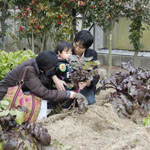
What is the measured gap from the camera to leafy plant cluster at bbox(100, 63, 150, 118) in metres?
3.09

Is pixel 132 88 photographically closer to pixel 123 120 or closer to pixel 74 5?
pixel 123 120

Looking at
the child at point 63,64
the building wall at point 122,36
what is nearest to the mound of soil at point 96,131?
the child at point 63,64

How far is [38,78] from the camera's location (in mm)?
2980

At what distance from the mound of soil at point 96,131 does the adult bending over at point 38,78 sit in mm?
241

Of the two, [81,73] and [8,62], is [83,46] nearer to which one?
[81,73]

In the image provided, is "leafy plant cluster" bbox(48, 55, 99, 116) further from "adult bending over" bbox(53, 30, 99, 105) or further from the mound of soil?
"adult bending over" bbox(53, 30, 99, 105)

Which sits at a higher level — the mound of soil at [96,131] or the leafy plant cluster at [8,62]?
the leafy plant cluster at [8,62]

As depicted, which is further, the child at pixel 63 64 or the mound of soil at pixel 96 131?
the child at pixel 63 64

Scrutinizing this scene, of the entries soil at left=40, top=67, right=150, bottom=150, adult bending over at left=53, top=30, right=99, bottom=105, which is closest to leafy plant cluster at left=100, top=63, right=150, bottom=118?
soil at left=40, top=67, right=150, bottom=150

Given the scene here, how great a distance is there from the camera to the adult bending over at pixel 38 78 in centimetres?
290

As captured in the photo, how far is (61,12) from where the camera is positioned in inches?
246

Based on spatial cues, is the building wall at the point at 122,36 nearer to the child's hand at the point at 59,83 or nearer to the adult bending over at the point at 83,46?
the adult bending over at the point at 83,46

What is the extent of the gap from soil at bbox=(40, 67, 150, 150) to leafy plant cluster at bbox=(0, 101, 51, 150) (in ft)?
0.41

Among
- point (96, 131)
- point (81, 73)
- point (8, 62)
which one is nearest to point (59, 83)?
point (81, 73)
